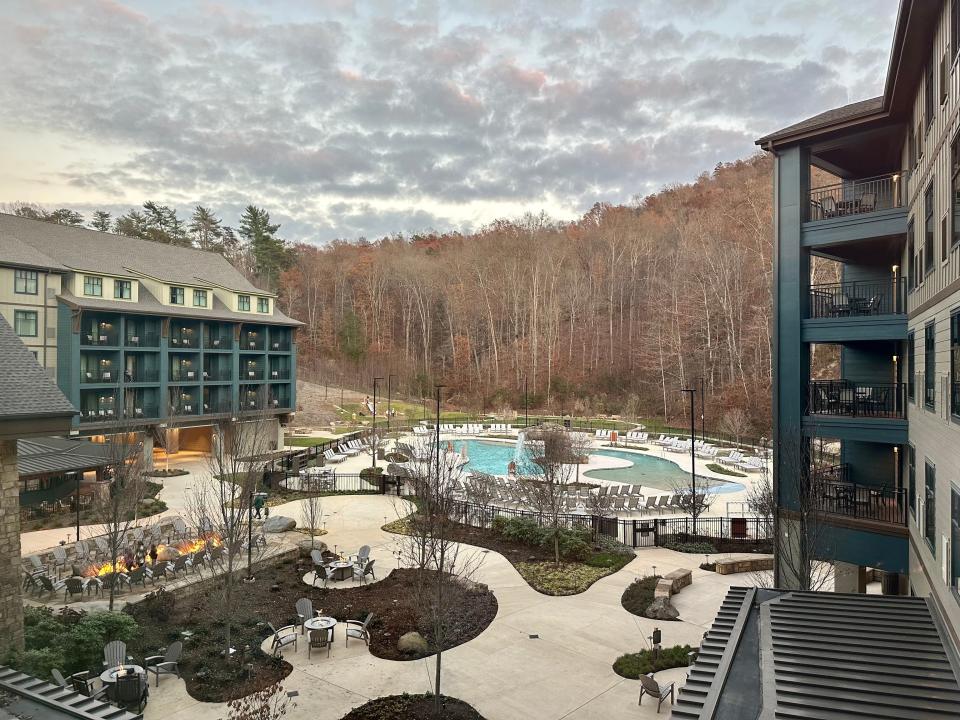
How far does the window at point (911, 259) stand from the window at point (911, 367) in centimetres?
127

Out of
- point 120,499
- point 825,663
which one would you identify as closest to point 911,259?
point 825,663

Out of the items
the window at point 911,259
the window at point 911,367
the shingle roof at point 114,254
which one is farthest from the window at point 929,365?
the shingle roof at point 114,254

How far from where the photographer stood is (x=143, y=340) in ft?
115

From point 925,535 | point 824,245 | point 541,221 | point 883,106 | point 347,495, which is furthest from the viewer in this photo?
point 541,221

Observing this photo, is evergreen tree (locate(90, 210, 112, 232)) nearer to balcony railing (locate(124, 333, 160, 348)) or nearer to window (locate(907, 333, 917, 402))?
balcony railing (locate(124, 333, 160, 348))

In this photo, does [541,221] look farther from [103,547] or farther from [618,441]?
[103,547]

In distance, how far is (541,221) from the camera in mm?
85312

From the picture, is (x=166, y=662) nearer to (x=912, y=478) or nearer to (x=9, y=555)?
(x=9, y=555)

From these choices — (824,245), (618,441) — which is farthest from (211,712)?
(618,441)

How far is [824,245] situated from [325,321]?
71395mm

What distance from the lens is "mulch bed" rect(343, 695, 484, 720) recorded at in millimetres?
10086

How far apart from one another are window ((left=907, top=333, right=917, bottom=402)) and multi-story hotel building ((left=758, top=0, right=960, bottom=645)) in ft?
0.23

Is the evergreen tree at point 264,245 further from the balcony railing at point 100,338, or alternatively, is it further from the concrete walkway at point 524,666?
the concrete walkway at point 524,666

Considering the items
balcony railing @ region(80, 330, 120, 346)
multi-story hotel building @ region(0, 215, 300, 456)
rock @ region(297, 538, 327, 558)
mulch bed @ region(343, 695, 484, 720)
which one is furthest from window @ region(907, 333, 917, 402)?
balcony railing @ region(80, 330, 120, 346)
